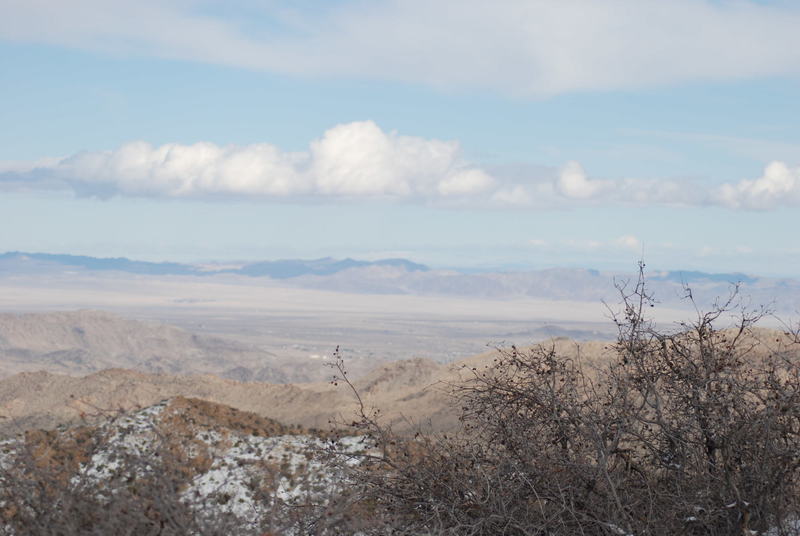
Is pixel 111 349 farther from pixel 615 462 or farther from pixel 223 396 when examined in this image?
pixel 615 462

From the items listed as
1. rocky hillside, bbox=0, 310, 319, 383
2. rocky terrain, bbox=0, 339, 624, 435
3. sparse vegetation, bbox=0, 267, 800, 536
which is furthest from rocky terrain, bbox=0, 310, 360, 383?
sparse vegetation, bbox=0, 267, 800, 536

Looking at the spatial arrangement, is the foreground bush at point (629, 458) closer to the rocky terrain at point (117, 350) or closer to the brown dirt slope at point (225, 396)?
the brown dirt slope at point (225, 396)

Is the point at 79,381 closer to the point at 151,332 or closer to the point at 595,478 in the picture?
the point at 595,478

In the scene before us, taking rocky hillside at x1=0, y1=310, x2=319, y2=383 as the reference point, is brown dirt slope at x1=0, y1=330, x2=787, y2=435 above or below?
above

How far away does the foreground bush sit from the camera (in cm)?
691

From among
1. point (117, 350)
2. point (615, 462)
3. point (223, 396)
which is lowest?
point (117, 350)

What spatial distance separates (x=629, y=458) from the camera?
25.0 feet

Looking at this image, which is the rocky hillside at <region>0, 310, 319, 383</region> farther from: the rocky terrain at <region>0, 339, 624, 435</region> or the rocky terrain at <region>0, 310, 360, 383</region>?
the rocky terrain at <region>0, 339, 624, 435</region>

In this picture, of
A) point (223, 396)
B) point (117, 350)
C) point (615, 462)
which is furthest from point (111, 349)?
point (615, 462)

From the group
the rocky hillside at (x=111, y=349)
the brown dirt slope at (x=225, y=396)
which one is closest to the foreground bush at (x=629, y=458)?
the brown dirt slope at (x=225, y=396)

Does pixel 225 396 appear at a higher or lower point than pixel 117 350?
higher

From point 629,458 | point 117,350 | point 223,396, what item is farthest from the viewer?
point 117,350

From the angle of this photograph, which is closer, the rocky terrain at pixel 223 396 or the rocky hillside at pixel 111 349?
the rocky terrain at pixel 223 396

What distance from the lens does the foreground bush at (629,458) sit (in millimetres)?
6910
